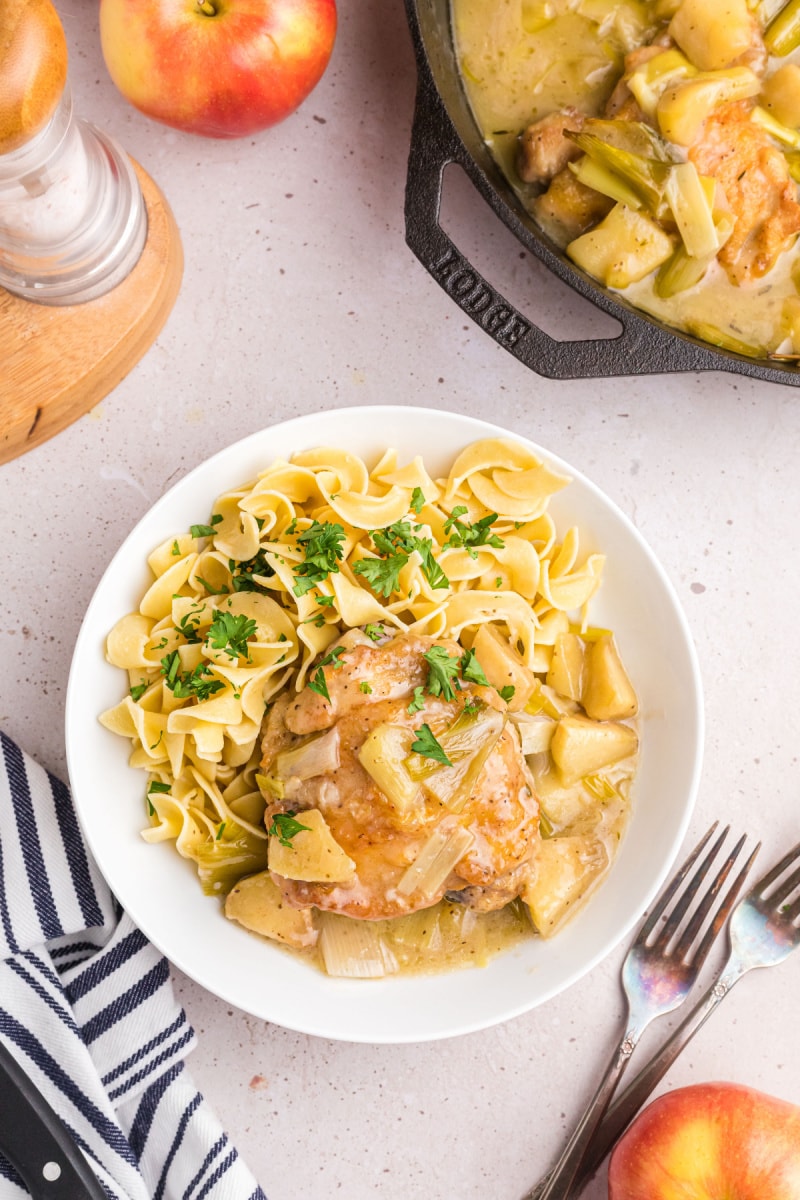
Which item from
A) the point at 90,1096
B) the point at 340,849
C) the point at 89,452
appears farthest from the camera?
the point at 89,452

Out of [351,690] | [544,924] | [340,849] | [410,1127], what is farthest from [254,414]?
[410,1127]

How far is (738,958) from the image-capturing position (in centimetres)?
349

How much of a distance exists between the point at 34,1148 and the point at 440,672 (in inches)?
72.0

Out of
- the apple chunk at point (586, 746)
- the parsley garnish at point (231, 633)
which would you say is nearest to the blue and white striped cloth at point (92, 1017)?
the parsley garnish at point (231, 633)

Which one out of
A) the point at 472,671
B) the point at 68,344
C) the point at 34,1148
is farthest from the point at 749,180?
the point at 34,1148

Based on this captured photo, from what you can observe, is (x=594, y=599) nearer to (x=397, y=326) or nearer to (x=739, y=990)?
(x=397, y=326)

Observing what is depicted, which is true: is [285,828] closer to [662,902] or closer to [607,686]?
[607,686]

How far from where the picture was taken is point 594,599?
10.8 ft

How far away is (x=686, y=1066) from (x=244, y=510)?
7.87ft

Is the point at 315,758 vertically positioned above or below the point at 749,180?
below

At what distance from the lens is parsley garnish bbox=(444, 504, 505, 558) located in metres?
3.15

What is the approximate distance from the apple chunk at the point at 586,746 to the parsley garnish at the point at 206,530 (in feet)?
3.94

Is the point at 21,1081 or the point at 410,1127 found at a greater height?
the point at 21,1081

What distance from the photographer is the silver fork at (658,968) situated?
346 centimetres
